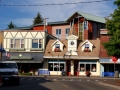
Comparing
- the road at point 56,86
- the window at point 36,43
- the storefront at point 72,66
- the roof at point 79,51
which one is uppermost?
the window at point 36,43

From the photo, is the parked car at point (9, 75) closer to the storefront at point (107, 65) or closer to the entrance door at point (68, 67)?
the storefront at point (107, 65)

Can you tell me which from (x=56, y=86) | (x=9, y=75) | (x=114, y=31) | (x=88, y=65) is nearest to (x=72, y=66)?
(x=88, y=65)

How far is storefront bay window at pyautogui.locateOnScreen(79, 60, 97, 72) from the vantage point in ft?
178

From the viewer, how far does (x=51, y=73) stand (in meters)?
55.6

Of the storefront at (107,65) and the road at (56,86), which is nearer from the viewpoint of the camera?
the road at (56,86)

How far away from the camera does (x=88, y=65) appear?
54844 millimetres

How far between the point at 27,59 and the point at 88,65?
11.5m

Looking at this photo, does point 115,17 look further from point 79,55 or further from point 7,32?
point 7,32

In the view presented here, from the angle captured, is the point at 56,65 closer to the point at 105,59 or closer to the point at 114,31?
the point at 105,59

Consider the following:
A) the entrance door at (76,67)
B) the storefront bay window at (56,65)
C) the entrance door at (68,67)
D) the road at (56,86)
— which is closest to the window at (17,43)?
the storefront bay window at (56,65)

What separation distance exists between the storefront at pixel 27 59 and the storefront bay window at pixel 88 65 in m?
7.61

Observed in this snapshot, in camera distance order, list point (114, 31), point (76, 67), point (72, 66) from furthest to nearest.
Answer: point (76, 67) → point (72, 66) → point (114, 31)

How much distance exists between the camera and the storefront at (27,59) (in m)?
55.3

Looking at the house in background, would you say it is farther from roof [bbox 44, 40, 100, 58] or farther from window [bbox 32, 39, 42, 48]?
roof [bbox 44, 40, 100, 58]
